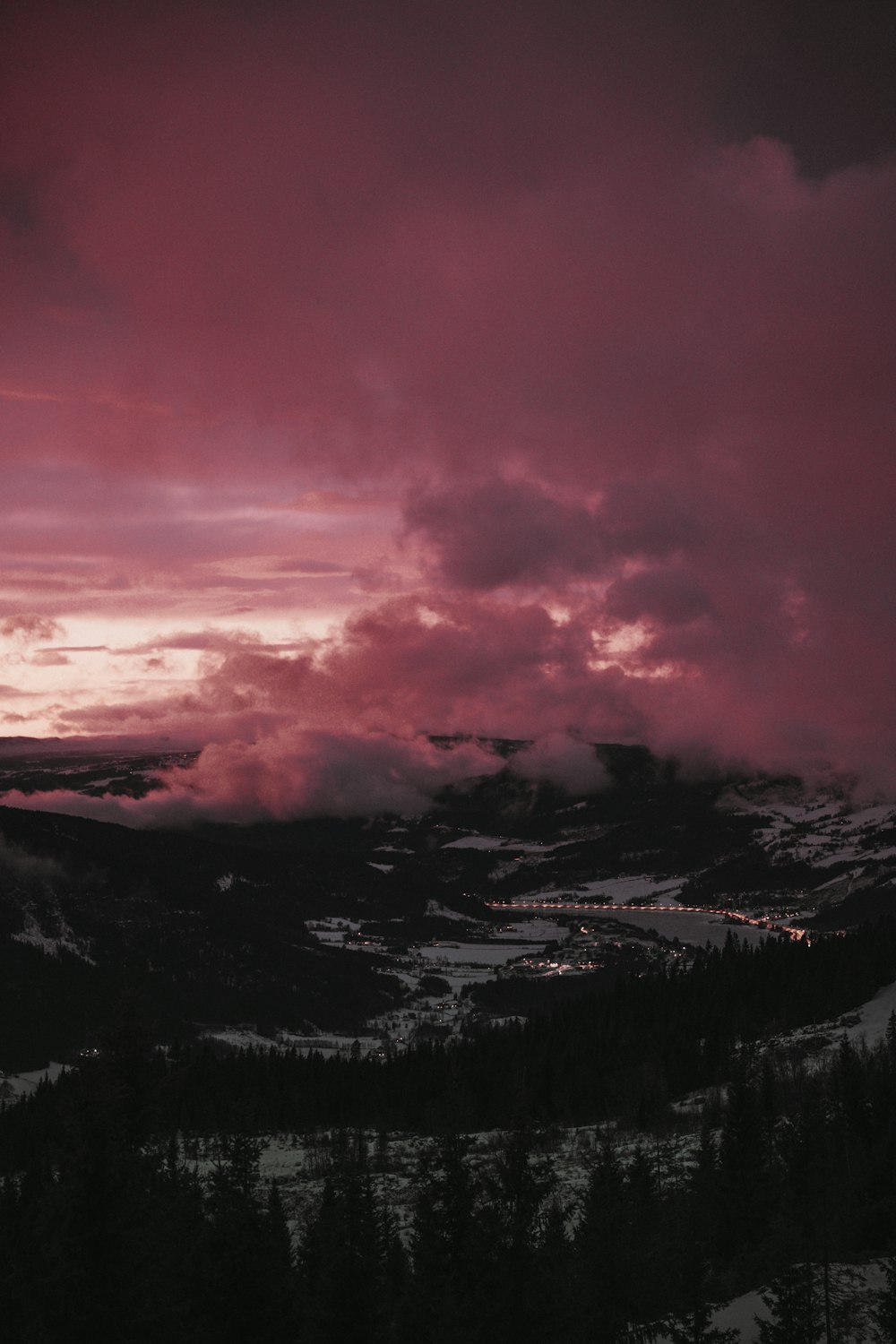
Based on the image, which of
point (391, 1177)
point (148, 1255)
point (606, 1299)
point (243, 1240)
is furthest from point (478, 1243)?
point (391, 1177)

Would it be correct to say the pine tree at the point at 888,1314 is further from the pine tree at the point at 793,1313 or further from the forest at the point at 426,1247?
the pine tree at the point at 793,1313

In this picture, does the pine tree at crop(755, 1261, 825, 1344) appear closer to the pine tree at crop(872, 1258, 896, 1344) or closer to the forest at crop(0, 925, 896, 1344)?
the forest at crop(0, 925, 896, 1344)

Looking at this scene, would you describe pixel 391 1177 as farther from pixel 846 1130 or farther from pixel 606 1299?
pixel 606 1299

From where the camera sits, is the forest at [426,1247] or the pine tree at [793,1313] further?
the pine tree at [793,1313]

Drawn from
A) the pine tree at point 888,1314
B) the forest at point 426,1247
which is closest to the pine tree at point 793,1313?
the forest at point 426,1247

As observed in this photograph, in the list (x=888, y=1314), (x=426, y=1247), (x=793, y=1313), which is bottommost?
(x=888, y=1314)

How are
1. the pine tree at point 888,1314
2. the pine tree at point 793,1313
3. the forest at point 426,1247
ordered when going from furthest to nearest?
the pine tree at point 888,1314 → the pine tree at point 793,1313 → the forest at point 426,1247

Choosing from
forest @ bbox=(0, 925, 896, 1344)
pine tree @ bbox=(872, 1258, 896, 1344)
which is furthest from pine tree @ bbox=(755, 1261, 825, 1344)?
pine tree @ bbox=(872, 1258, 896, 1344)

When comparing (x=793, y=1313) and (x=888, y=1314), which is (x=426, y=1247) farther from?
(x=888, y=1314)

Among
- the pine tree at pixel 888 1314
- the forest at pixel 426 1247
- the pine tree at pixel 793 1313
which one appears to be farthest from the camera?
the pine tree at pixel 888 1314

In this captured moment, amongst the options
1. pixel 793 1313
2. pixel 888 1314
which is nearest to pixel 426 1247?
pixel 793 1313

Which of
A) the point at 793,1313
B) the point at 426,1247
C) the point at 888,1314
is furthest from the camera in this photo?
the point at 888,1314
